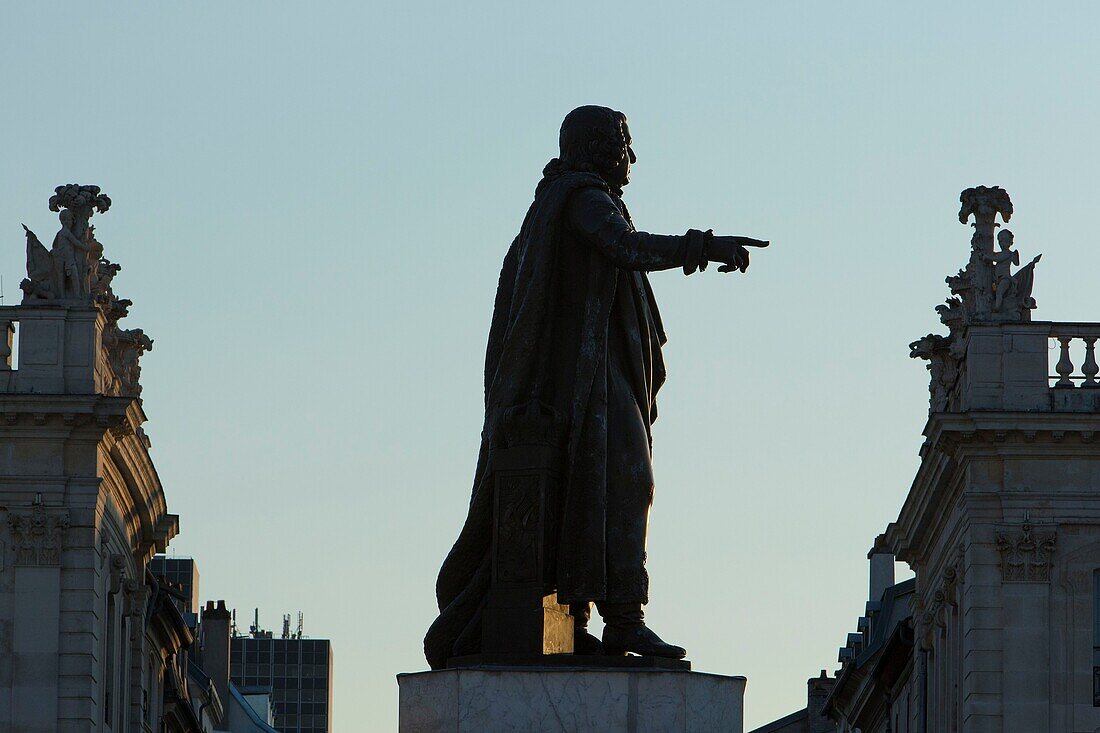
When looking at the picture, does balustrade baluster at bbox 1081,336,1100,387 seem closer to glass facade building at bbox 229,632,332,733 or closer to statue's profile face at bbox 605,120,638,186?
statue's profile face at bbox 605,120,638,186

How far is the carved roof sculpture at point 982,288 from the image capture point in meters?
54.9

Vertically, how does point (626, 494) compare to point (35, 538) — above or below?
below

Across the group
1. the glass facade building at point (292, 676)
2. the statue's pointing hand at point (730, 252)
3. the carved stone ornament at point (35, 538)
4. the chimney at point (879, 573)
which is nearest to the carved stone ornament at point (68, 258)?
the carved stone ornament at point (35, 538)

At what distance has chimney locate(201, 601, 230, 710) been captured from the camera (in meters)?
89.2

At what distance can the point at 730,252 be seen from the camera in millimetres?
21344

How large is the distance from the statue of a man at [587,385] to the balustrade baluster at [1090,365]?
32185 millimetres

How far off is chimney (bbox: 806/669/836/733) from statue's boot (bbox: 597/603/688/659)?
74.0 metres

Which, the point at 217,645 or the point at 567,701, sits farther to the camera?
the point at 217,645

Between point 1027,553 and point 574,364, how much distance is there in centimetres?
3313

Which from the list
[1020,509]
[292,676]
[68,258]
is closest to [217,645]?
[68,258]

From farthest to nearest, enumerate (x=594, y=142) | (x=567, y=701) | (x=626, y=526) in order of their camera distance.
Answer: (x=594, y=142), (x=626, y=526), (x=567, y=701)

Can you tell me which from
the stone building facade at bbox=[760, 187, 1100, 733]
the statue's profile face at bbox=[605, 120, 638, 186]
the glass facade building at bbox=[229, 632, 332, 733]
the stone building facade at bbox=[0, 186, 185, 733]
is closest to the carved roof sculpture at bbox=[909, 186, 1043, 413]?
the stone building facade at bbox=[760, 187, 1100, 733]

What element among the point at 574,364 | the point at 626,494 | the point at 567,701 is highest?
the point at 574,364

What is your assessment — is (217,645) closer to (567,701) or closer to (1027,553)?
(1027,553)
